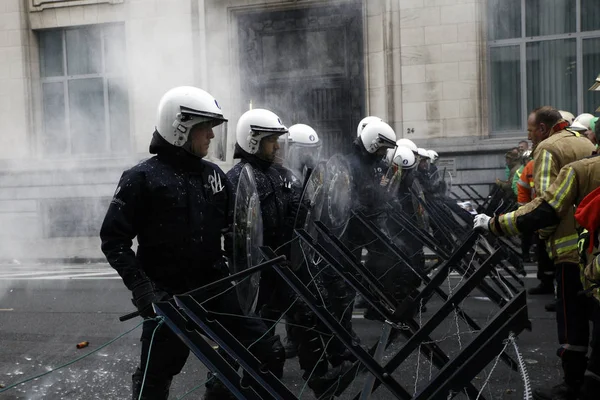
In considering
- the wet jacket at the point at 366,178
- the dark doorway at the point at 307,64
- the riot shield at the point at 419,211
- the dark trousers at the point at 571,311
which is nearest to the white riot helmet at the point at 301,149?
the wet jacket at the point at 366,178

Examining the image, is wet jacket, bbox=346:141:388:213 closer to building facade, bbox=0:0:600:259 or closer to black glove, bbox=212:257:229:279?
black glove, bbox=212:257:229:279

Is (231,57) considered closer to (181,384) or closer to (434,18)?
(434,18)

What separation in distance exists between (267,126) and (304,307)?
3.66 ft

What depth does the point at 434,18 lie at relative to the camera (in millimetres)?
11484

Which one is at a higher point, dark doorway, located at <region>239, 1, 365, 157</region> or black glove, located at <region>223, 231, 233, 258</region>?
dark doorway, located at <region>239, 1, 365, 157</region>

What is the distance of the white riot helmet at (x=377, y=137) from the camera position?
5.81m

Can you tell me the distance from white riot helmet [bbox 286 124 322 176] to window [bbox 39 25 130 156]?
540 centimetres

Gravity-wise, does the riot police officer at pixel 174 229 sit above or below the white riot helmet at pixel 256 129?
below

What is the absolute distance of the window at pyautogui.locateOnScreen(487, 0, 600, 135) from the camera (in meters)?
12.0

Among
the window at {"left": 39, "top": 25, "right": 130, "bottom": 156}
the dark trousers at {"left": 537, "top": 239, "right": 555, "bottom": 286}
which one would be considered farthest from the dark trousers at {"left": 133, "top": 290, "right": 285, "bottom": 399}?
the window at {"left": 39, "top": 25, "right": 130, "bottom": 156}

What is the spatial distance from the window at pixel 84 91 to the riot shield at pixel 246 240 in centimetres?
827

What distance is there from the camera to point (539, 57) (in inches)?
490

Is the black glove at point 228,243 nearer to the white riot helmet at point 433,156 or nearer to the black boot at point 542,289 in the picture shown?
the black boot at point 542,289

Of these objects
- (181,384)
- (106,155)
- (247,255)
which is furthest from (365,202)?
(106,155)
